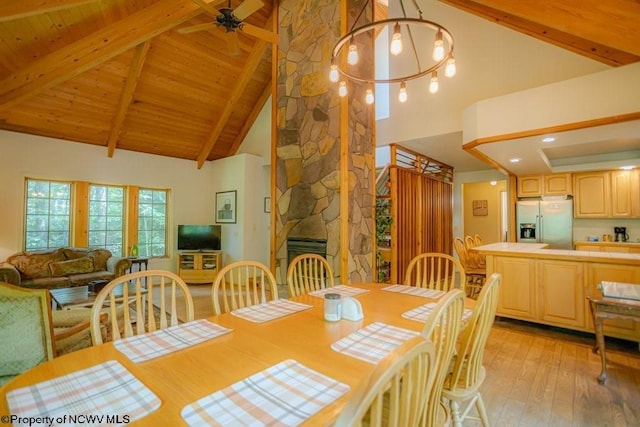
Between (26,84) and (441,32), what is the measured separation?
5361 millimetres

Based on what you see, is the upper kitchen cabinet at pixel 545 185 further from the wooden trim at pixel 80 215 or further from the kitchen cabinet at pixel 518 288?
the wooden trim at pixel 80 215

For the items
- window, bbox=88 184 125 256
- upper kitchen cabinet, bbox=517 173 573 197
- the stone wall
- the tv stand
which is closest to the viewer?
the stone wall

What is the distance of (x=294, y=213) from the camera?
4.32 m

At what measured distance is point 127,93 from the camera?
5055mm

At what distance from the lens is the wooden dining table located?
0.93 meters

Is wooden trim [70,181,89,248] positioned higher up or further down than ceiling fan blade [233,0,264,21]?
further down

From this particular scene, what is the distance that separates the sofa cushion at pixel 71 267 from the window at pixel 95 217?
32.0 inches

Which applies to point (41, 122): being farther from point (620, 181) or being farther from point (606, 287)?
point (620, 181)

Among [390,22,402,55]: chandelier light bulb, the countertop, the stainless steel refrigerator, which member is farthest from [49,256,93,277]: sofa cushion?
the stainless steel refrigerator

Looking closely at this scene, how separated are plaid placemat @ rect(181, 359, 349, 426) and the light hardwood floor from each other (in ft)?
5.22

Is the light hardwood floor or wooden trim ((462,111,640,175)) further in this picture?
wooden trim ((462,111,640,175))

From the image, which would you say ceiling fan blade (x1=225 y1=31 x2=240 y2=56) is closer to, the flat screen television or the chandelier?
the chandelier

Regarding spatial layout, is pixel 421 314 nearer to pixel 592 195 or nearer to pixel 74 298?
pixel 74 298

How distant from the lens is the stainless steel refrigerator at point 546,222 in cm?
533
